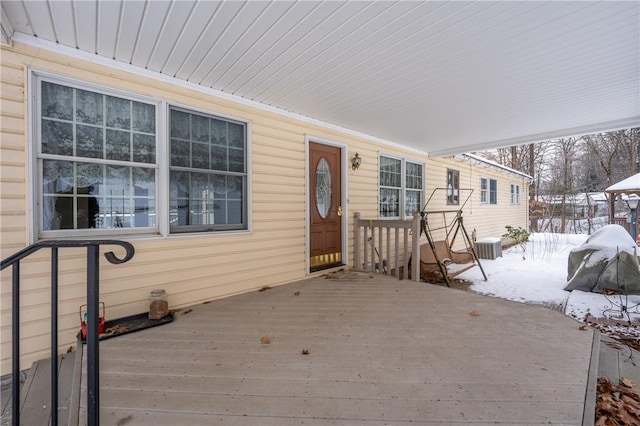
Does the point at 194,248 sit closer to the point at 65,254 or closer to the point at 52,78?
the point at 65,254

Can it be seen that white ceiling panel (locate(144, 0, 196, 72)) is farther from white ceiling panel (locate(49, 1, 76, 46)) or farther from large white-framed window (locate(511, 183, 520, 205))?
large white-framed window (locate(511, 183, 520, 205))

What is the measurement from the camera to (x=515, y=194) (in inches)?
543

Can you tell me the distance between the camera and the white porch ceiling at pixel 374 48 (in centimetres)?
215

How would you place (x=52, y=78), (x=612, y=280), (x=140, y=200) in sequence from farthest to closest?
(x=612, y=280)
(x=140, y=200)
(x=52, y=78)

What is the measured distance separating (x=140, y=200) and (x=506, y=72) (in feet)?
13.6

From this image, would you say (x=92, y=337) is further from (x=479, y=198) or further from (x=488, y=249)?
(x=479, y=198)

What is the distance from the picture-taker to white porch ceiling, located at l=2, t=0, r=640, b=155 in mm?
2154

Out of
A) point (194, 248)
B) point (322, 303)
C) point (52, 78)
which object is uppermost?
point (52, 78)

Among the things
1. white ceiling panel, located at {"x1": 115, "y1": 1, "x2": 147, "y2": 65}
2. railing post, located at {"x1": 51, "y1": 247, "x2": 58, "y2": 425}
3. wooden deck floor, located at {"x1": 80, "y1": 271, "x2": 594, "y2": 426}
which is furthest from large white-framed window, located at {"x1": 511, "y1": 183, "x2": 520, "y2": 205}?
railing post, located at {"x1": 51, "y1": 247, "x2": 58, "y2": 425}

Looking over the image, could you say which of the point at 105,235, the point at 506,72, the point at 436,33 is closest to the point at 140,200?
the point at 105,235

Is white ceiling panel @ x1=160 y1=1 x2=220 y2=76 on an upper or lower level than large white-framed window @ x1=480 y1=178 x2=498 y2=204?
upper

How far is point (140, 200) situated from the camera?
308 cm

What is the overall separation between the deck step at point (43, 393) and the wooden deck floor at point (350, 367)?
242 mm

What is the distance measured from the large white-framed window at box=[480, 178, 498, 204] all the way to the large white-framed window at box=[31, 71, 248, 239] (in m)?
9.64
